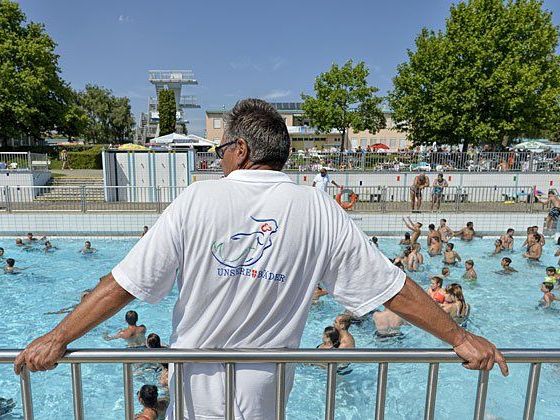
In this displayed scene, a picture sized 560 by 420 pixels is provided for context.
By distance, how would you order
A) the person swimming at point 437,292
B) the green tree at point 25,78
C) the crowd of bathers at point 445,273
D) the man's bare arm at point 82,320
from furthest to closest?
the green tree at point 25,78 < the person swimming at point 437,292 < the crowd of bathers at point 445,273 < the man's bare arm at point 82,320

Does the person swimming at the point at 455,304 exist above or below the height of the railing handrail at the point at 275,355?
below

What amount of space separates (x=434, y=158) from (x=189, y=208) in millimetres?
21764

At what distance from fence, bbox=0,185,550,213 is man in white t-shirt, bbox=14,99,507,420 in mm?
14979

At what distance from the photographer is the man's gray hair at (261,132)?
5.73 ft

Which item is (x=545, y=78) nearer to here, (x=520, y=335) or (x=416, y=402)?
(x=520, y=335)

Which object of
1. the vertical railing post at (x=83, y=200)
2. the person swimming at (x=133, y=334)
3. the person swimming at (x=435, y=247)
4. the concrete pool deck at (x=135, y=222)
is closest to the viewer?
the person swimming at (x=133, y=334)

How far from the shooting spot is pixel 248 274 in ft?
5.38

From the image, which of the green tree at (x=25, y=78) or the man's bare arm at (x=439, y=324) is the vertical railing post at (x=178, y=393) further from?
the green tree at (x=25, y=78)

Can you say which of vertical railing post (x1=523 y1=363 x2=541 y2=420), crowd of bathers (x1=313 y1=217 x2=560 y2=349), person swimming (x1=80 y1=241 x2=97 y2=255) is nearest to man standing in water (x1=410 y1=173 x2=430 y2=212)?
crowd of bathers (x1=313 y1=217 x2=560 y2=349)

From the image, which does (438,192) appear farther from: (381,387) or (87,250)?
(381,387)

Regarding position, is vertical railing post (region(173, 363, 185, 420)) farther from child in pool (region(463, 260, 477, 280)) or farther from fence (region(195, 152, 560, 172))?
fence (region(195, 152, 560, 172))

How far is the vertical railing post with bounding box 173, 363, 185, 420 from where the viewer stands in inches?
69.2

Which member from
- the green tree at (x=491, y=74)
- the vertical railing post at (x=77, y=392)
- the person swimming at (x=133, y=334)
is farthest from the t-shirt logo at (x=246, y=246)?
the green tree at (x=491, y=74)

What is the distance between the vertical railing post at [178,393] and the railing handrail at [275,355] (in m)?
0.07
